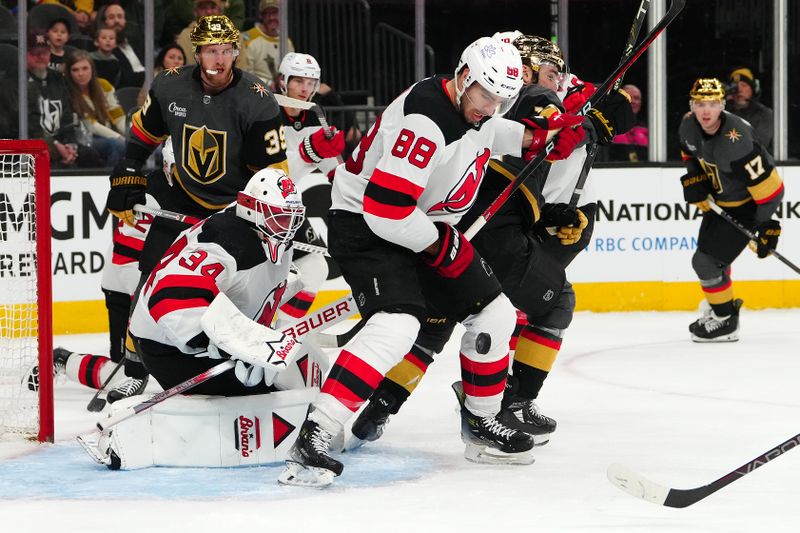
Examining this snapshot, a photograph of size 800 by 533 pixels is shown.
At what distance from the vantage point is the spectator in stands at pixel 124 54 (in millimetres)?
6508

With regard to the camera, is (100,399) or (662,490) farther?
(100,399)

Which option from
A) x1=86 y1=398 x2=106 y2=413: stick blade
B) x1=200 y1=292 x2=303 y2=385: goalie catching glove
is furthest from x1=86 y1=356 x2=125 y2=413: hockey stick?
x1=200 y1=292 x2=303 y2=385: goalie catching glove

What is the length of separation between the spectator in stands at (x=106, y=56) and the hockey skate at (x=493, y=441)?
350 centimetres

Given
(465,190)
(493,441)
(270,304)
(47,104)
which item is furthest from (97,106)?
(493,441)

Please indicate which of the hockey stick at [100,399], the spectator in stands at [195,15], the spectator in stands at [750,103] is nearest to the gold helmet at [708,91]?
the spectator in stands at [750,103]

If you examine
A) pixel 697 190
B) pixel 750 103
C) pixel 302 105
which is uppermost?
pixel 750 103

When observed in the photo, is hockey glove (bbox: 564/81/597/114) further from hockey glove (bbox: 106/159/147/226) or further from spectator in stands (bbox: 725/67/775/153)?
spectator in stands (bbox: 725/67/775/153)

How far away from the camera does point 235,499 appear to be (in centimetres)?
310

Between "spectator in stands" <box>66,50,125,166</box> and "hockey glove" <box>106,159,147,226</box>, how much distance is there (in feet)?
7.03

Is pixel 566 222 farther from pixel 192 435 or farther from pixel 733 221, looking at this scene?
pixel 733 221

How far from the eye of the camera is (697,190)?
19.6ft

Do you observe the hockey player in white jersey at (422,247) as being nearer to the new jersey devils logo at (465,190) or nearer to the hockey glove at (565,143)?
the new jersey devils logo at (465,190)

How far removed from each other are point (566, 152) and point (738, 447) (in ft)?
3.02

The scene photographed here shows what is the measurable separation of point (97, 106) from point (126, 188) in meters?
2.26
